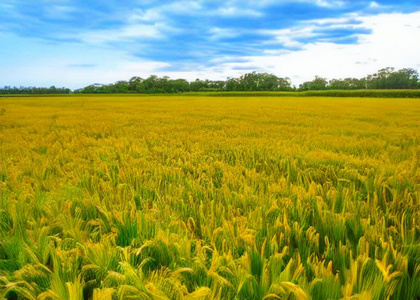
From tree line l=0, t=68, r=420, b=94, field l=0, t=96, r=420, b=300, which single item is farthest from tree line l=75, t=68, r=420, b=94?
field l=0, t=96, r=420, b=300

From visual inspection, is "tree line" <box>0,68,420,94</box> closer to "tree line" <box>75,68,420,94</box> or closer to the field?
"tree line" <box>75,68,420,94</box>

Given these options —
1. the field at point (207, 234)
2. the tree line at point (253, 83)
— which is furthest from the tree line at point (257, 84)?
the field at point (207, 234)

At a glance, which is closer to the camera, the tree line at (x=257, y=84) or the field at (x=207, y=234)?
the field at (x=207, y=234)

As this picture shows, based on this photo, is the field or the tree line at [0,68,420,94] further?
the tree line at [0,68,420,94]

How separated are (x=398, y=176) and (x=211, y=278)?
79.5 inches

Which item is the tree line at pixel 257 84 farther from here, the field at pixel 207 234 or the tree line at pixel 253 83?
the field at pixel 207 234

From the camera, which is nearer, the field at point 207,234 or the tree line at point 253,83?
the field at point 207,234

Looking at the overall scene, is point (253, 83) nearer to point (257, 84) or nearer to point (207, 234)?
point (257, 84)

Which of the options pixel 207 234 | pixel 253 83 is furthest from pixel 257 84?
pixel 207 234

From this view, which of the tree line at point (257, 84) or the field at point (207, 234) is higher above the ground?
the tree line at point (257, 84)

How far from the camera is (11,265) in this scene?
1.15 m

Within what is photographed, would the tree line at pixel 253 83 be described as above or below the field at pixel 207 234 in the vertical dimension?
above

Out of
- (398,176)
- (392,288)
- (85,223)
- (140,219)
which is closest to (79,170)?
(85,223)

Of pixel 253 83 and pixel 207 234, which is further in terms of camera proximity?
pixel 253 83
